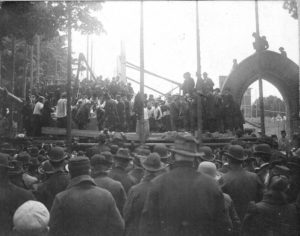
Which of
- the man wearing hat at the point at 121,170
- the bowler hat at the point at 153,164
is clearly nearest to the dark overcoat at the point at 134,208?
the bowler hat at the point at 153,164

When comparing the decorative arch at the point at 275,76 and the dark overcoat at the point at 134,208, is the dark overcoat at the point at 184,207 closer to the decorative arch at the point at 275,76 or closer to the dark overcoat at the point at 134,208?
the dark overcoat at the point at 134,208

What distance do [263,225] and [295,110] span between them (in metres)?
17.7

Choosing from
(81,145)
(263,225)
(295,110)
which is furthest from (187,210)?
(295,110)

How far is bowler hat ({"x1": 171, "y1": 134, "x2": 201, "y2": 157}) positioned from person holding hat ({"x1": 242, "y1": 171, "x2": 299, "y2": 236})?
0.83 m

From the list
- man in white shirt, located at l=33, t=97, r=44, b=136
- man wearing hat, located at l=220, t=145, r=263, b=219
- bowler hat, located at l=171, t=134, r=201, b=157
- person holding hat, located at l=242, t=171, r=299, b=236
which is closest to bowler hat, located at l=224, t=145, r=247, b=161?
man wearing hat, located at l=220, t=145, r=263, b=219

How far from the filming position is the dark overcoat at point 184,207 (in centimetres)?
389

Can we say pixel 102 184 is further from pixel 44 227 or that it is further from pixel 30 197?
pixel 44 227

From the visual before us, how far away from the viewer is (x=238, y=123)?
18.1 meters

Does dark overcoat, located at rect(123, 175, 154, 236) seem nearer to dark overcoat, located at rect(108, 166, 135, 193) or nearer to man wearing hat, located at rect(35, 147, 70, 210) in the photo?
man wearing hat, located at rect(35, 147, 70, 210)

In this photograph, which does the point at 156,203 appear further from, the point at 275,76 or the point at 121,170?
the point at 275,76

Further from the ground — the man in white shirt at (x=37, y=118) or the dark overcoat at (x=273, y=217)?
the man in white shirt at (x=37, y=118)

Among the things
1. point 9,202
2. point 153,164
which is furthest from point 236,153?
point 9,202

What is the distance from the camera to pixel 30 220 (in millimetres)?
3059

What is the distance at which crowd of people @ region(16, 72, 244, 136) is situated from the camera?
57.4ft
